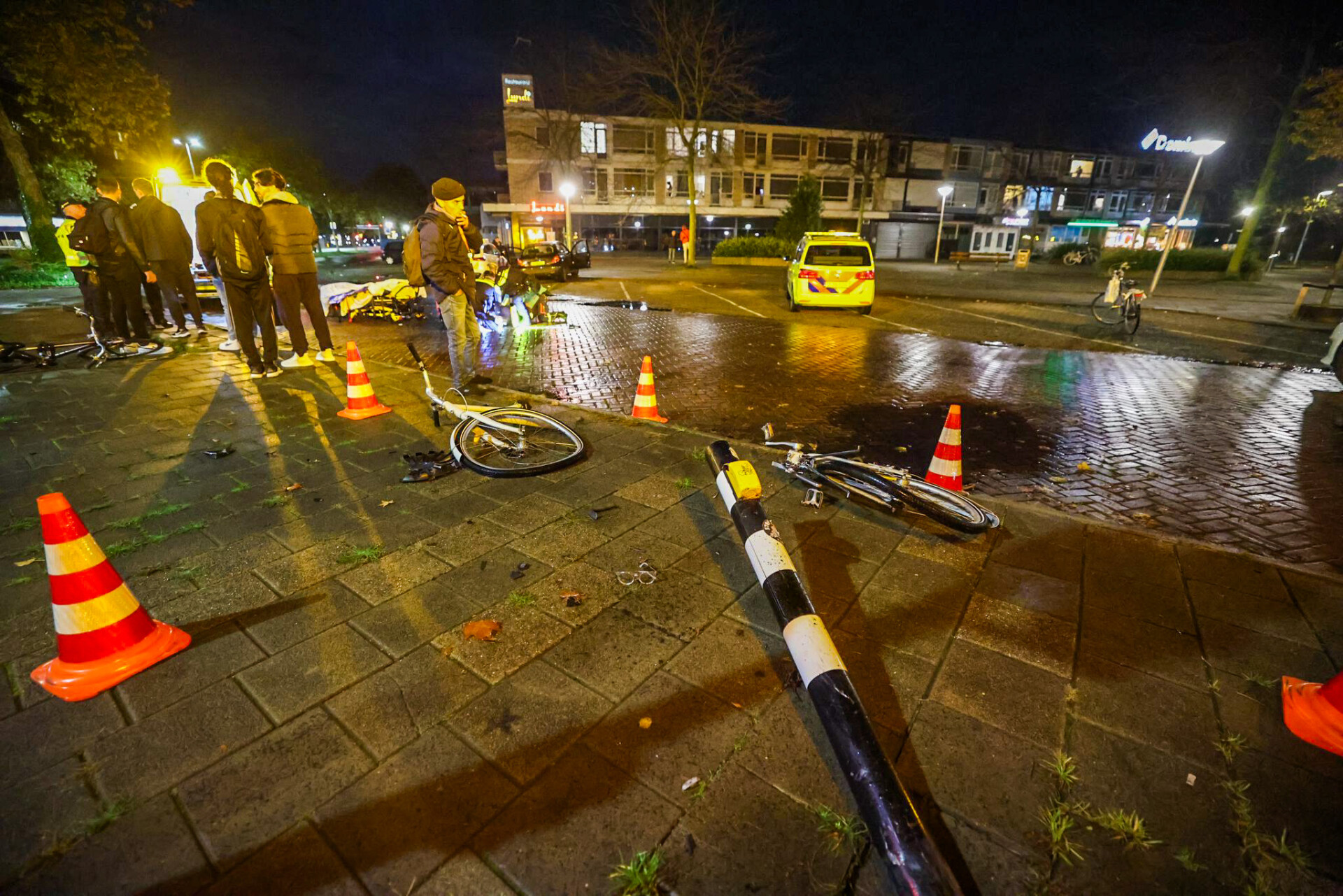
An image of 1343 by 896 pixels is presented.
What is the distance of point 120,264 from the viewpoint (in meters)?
8.19

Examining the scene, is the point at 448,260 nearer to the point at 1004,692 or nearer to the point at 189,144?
the point at 1004,692

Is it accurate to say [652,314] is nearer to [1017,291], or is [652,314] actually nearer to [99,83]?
[1017,291]

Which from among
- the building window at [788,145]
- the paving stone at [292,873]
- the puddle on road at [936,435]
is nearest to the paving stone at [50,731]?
the paving stone at [292,873]

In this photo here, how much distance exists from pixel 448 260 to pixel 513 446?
104 inches

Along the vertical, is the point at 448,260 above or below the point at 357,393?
above

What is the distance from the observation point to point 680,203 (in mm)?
46562

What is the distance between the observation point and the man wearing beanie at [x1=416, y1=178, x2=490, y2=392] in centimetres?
580

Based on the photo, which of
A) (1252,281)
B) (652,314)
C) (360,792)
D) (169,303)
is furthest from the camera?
(1252,281)

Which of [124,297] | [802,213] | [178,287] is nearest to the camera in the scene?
[124,297]

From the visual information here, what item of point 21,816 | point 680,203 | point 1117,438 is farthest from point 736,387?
point 680,203

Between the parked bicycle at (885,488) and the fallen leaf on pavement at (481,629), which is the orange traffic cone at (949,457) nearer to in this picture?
the parked bicycle at (885,488)

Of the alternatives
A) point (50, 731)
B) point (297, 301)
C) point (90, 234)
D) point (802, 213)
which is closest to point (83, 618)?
point (50, 731)

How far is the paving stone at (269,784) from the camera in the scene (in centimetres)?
166

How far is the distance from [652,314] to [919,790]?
12.5 meters
